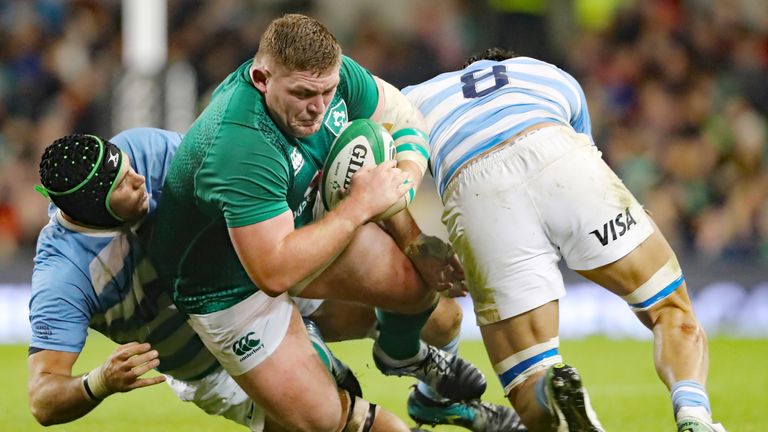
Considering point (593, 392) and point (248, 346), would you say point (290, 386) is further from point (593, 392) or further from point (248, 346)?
point (593, 392)

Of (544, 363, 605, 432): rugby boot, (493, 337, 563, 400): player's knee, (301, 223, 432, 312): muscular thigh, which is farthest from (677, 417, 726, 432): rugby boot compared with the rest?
(301, 223, 432, 312): muscular thigh

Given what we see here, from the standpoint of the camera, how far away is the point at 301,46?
14.9 feet

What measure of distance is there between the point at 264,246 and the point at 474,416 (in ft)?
6.17

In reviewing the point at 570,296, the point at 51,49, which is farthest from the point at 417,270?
the point at 51,49

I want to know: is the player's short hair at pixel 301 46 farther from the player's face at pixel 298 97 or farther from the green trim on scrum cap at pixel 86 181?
the green trim on scrum cap at pixel 86 181

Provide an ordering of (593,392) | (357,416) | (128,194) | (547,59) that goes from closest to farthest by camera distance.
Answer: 1. (128,194)
2. (357,416)
3. (593,392)
4. (547,59)

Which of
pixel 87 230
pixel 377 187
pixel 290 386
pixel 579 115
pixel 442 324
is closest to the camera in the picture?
pixel 377 187

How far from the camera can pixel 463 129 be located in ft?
17.2

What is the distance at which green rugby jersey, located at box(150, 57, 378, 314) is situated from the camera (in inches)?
179

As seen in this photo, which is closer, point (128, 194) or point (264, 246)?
point (264, 246)

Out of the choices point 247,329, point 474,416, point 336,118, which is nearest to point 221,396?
point 247,329

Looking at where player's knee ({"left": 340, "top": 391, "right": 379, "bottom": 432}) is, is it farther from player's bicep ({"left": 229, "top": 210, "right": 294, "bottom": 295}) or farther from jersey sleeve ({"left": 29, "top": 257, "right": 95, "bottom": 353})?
jersey sleeve ({"left": 29, "top": 257, "right": 95, "bottom": 353})

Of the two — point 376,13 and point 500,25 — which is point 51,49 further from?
point 500,25

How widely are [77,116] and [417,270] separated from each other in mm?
8920
